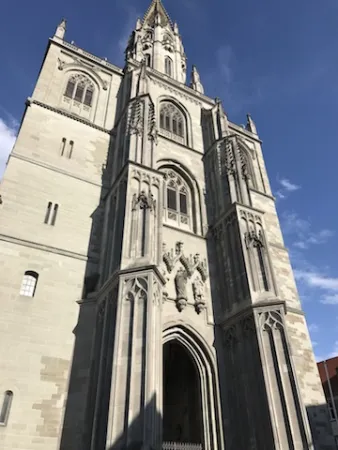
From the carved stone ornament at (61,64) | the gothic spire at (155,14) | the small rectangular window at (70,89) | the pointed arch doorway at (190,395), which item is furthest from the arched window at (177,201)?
the gothic spire at (155,14)

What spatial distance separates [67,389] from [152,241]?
15.7 ft

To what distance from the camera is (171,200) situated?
16.5 m

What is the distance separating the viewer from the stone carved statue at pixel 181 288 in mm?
12469

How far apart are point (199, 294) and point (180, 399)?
408 cm

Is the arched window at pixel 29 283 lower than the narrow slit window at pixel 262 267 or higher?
lower

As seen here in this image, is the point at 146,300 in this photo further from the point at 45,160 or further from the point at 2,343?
the point at 45,160

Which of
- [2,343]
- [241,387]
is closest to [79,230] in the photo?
[2,343]

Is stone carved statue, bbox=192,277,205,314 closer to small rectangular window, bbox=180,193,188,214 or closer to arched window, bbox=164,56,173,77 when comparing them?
small rectangular window, bbox=180,193,188,214

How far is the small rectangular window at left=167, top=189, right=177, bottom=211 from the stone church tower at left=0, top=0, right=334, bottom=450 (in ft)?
0.67

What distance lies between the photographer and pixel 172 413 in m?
13.5

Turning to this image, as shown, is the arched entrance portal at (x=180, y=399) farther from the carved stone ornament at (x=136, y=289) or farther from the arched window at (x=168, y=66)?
the arched window at (x=168, y=66)

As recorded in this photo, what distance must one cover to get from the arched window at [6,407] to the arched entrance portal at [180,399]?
511 centimetres

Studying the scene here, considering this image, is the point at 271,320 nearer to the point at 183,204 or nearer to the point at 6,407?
the point at 183,204

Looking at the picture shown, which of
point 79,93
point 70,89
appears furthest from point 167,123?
point 70,89
